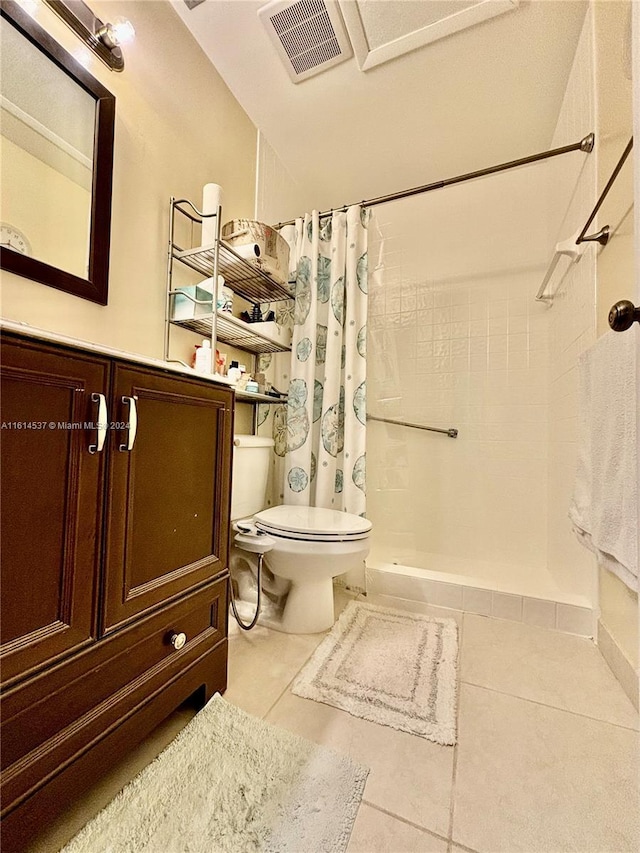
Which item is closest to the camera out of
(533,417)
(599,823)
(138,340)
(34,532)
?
(34,532)

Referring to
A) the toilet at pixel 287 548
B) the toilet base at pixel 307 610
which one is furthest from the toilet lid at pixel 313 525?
the toilet base at pixel 307 610

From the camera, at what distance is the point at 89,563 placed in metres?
0.60

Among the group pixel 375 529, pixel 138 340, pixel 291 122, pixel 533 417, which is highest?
pixel 291 122

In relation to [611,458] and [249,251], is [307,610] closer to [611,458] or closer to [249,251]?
[611,458]

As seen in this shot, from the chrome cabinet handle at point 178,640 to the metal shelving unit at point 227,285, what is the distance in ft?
2.92

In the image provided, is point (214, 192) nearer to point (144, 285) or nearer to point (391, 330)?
point (144, 285)

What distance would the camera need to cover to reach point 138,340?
1.17 metres

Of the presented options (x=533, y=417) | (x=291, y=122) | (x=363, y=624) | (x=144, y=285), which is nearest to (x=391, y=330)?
(x=533, y=417)

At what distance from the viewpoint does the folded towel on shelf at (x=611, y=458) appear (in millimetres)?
814

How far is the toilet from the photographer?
1.17 metres

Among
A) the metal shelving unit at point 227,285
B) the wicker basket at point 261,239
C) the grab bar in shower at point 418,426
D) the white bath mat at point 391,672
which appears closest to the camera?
the white bath mat at point 391,672

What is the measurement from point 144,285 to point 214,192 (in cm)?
46

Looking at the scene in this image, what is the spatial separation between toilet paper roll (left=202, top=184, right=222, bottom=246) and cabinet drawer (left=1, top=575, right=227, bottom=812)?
1.21 m

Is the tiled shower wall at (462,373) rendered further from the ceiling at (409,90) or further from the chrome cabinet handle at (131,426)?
the chrome cabinet handle at (131,426)
